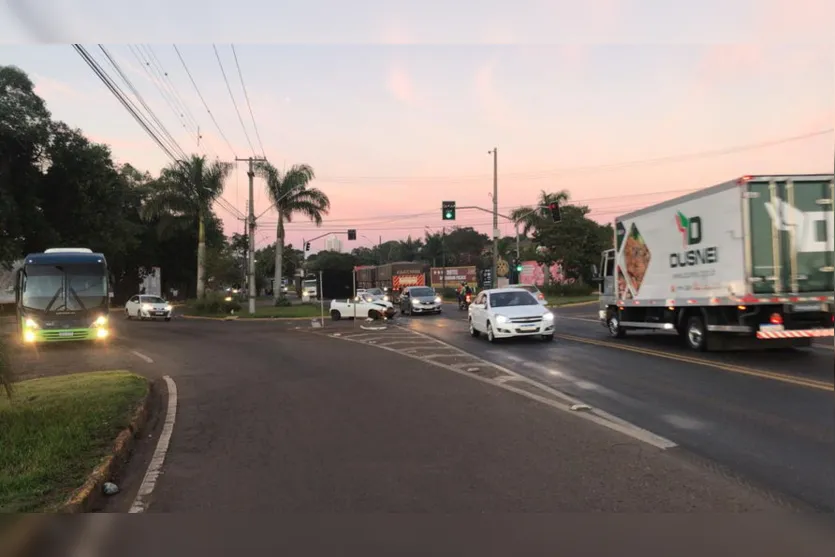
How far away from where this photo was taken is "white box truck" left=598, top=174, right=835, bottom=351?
1100 centimetres

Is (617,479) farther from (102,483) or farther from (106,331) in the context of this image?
Result: (106,331)

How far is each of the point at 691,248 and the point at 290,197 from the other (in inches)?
1337

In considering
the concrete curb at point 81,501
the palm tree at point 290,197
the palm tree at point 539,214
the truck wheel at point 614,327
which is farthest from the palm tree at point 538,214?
the concrete curb at point 81,501

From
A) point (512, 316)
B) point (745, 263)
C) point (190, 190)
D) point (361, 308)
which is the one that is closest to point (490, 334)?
point (512, 316)

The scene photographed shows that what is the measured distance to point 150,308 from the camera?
1323 inches

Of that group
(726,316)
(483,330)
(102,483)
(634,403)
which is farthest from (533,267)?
(102,483)

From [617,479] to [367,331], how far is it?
1849 cm

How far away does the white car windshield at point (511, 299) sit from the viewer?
1769 cm

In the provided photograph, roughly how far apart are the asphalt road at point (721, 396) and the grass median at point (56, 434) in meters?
5.96

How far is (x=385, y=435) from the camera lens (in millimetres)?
6883

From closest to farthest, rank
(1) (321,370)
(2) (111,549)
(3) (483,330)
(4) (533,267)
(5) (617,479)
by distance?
(2) (111,549)
(5) (617,479)
(1) (321,370)
(3) (483,330)
(4) (533,267)

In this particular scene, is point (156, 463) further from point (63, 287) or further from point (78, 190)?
point (78, 190)

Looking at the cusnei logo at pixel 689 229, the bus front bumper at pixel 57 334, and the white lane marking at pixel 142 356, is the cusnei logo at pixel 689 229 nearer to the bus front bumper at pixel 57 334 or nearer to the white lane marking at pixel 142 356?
the white lane marking at pixel 142 356

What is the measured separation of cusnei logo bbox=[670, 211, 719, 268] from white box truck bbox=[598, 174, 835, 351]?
2cm
